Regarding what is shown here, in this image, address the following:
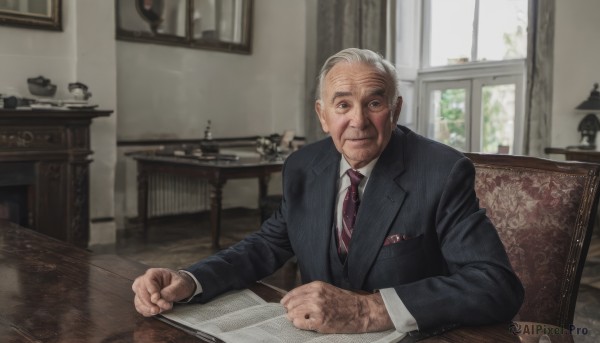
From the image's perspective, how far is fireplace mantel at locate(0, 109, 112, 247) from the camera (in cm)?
460

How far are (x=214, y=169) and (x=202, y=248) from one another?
2.40 ft

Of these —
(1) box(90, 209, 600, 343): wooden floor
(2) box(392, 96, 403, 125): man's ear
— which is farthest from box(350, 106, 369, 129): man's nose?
(1) box(90, 209, 600, 343): wooden floor

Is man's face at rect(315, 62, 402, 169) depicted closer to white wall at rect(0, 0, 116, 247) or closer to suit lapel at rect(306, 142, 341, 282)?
suit lapel at rect(306, 142, 341, 282)

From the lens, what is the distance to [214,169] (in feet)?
16.8

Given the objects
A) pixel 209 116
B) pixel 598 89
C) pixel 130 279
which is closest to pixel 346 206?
pixel 130 279

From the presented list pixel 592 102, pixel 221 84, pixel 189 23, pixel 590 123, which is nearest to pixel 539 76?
pixel 592 102

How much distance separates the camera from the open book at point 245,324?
1101mm

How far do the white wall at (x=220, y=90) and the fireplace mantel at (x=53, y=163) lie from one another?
1.17 m

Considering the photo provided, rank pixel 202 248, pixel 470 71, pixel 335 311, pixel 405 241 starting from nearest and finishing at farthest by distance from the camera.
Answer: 1. pixel 335 311
2. pixel 405 241
3. pixel 202 248
4. pixel 470 71

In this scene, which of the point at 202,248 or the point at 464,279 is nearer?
the point at 464,279

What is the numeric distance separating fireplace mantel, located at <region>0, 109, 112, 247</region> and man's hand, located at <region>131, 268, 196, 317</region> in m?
3.71

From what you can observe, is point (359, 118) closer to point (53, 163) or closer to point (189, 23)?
point (53, 163)

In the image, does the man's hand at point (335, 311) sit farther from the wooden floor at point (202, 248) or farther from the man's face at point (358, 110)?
the wooden floor at point (202, 248)

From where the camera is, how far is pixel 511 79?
20.7ft
